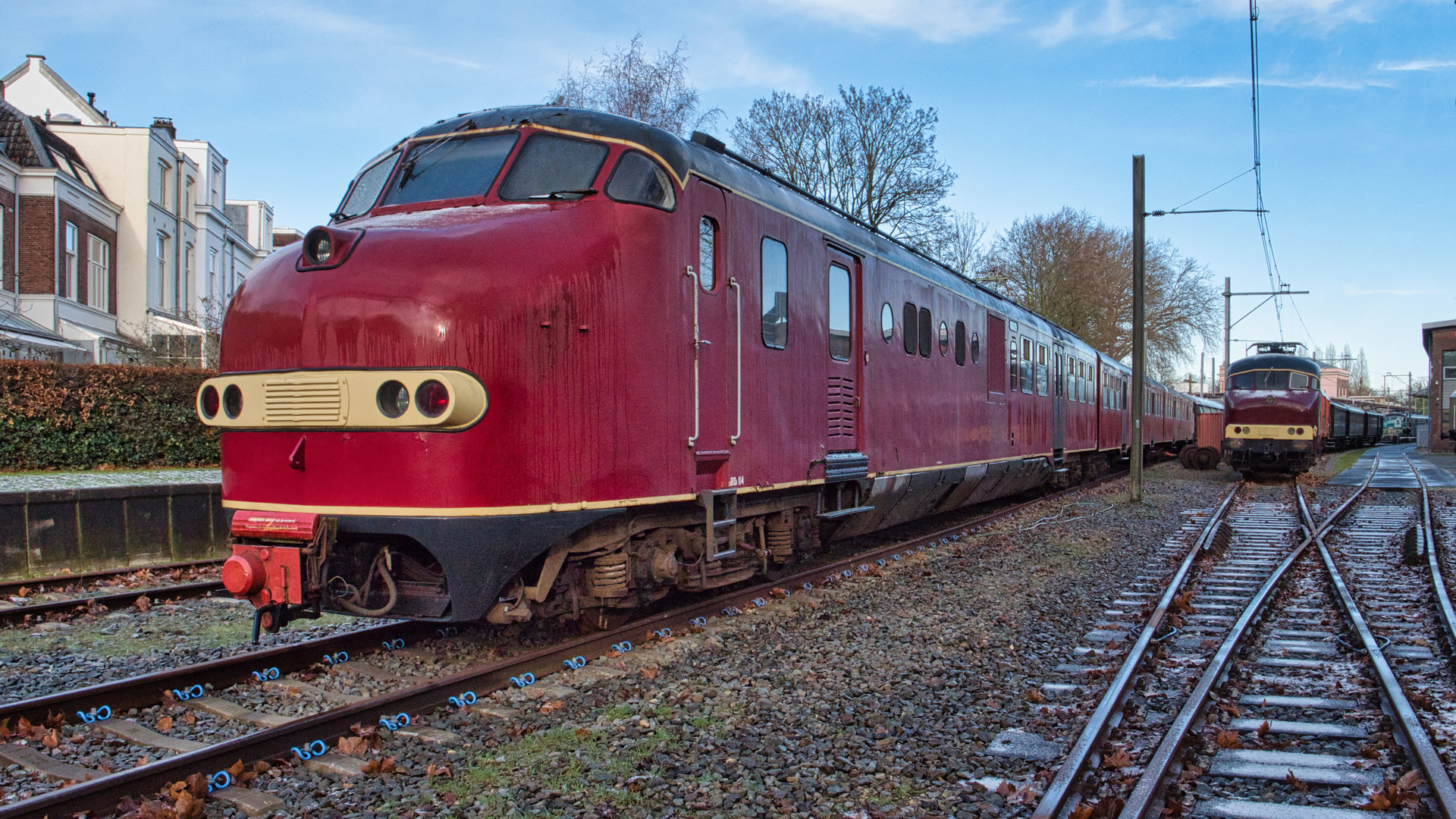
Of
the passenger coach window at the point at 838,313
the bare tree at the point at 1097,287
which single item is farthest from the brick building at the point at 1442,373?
the passenger coach window at the point at 838,313

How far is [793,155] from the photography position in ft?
97.5

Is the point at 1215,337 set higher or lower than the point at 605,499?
higher

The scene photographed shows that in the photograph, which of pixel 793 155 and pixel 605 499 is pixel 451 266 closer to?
pixel 605 499

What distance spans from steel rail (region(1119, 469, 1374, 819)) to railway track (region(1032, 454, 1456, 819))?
1 centimetres

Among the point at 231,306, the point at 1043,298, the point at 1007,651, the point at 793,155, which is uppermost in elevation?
the point at 793,155

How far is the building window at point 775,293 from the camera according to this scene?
7105 mm

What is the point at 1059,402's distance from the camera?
1722 cm

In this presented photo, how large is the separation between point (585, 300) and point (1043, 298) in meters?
40.4

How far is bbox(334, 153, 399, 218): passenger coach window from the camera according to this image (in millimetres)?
6363

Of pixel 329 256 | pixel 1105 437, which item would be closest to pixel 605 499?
pixel 329 256

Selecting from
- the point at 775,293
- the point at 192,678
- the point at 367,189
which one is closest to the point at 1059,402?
the point at 775,293

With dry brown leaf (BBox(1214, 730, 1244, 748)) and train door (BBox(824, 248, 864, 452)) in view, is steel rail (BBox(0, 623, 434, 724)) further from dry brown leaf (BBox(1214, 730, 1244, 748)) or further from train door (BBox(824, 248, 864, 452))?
dry brown leaf (BBox(1214, 730, 1244, 748))

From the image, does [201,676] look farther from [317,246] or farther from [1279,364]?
[1279,364]

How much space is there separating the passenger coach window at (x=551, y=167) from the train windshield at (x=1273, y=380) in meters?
21.9
